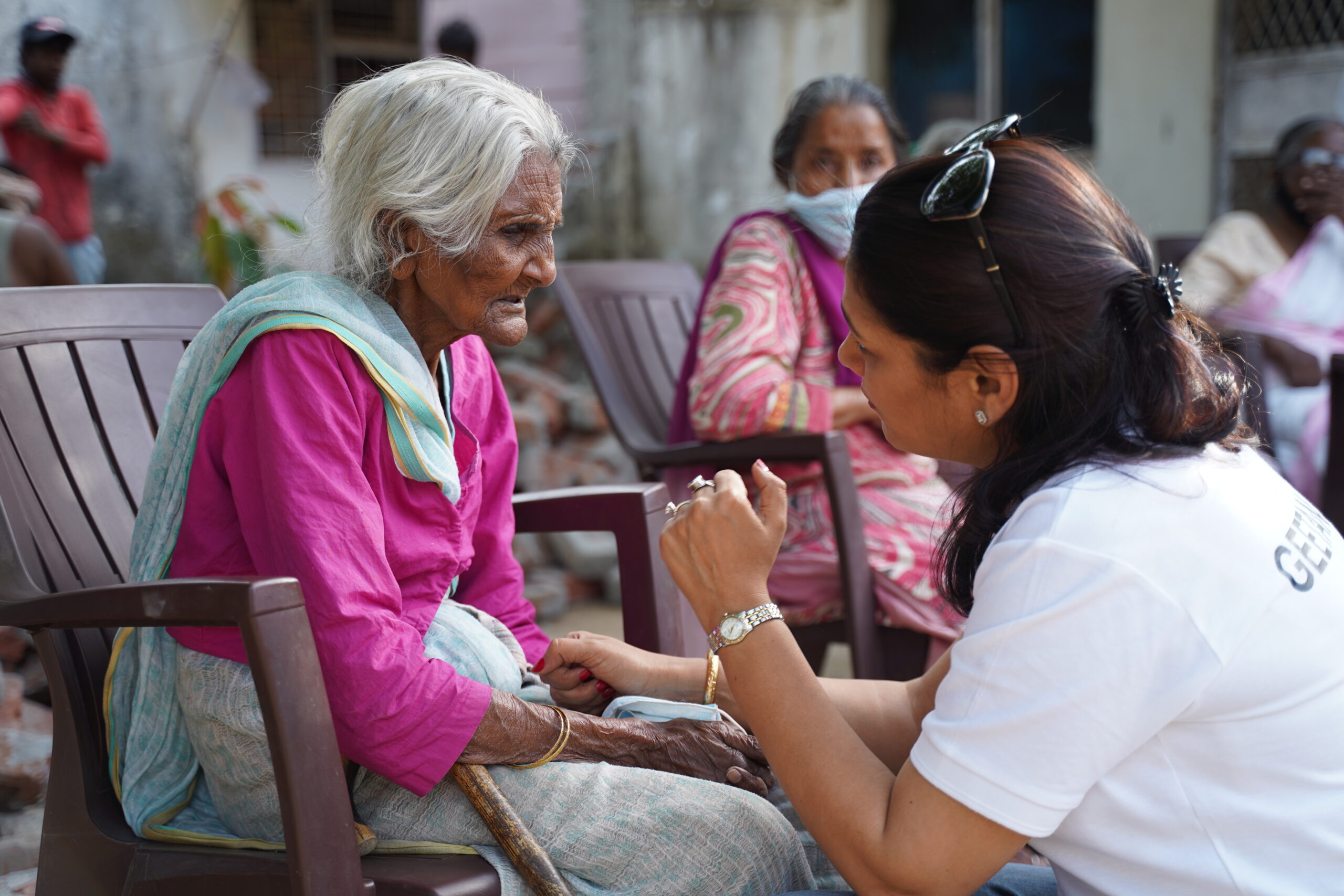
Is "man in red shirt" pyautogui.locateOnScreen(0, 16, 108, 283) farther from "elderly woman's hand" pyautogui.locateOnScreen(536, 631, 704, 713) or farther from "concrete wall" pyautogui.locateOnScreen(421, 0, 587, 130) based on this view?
"elderly woman's hand" pyautogui.locateOnScreen(536, 631, 704, 713)

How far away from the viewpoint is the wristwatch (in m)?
1.35

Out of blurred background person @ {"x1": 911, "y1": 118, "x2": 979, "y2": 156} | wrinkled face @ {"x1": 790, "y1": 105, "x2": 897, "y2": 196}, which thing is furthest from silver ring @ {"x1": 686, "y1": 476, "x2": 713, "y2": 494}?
blurred background person @ {"x1": 911, "y1": 118, "x2": 979, "y2": 156}

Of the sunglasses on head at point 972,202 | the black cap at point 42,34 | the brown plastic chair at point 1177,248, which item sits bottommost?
the brown plastic chair at point 1177,248

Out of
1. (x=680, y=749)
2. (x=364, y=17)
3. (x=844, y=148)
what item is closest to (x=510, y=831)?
(x=680, y=749)

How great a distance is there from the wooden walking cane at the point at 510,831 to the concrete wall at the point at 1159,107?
218 inches

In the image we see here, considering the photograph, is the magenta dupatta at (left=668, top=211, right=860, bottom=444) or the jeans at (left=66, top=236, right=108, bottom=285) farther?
the jeans at (left=66, top=236, right=108, bottom=285)

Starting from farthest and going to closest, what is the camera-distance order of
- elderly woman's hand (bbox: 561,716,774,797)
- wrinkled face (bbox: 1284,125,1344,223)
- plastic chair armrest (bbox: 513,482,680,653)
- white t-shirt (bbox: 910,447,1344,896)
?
wrinkled face (bbox: 1284,125,1344,223) < plastic chair armrest (bbox: 513,482,680,653) < elderly woman's hand (bbox: 561,716,774,797) < white t-shirt (bbox: 910,447,1344,896)

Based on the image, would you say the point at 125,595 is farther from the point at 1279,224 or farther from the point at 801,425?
the point at 1279,224

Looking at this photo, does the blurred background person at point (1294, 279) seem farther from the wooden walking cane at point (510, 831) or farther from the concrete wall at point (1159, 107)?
the wooden walking cane at point (510, 831)

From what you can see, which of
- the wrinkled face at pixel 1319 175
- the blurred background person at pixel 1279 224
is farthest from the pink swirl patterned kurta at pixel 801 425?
the wrinkled face at pixel 1319 175

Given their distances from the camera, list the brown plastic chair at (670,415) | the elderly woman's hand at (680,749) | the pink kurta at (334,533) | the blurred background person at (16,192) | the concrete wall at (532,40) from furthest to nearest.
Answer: the concrete wall at (532,40) < the blurred background person at (16,192) < the brown plastic chair at (670,415) < the elderly woman's hand at (680,749) < the pink kurta at (334,533)

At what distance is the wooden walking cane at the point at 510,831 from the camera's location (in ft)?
4.94

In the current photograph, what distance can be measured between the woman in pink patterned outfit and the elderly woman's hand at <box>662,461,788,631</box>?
1.37 m

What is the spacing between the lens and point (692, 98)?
257 inches
